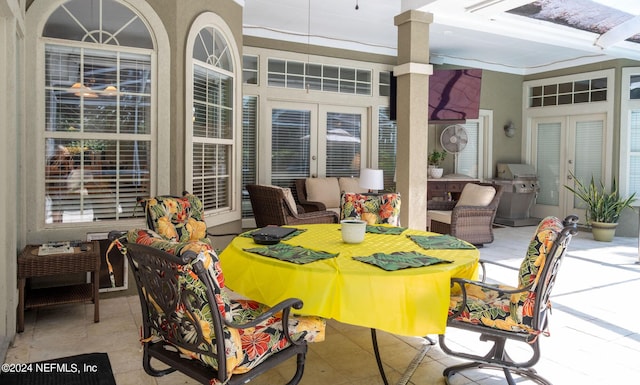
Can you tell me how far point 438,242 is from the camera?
275cm

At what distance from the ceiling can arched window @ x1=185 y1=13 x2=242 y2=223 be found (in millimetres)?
1283

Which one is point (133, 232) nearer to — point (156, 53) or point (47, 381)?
point (47, 381)

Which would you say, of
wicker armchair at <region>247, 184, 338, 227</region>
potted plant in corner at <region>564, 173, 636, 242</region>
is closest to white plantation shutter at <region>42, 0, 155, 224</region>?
wicker armchair at <region>247, 184, 338, 227</region>

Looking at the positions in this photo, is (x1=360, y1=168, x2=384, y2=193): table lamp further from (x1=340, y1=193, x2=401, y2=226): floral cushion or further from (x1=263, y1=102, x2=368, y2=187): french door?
(x1=263, y1=102, x2=368, y2=187): french door

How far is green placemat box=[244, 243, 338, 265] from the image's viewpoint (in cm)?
224

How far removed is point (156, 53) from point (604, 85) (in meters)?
7.26

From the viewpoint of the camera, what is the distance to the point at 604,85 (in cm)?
792

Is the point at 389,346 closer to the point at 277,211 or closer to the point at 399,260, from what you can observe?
the point at 399,260

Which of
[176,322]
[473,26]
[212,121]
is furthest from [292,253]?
[473,26]

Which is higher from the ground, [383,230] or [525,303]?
[383,230]

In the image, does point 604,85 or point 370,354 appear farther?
point 604,85

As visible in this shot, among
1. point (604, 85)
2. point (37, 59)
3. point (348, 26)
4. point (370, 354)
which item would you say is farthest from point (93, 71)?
point (604, 85)

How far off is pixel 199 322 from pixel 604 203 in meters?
7.36

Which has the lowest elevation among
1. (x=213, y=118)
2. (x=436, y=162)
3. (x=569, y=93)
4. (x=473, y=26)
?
(x=436, y=162)
